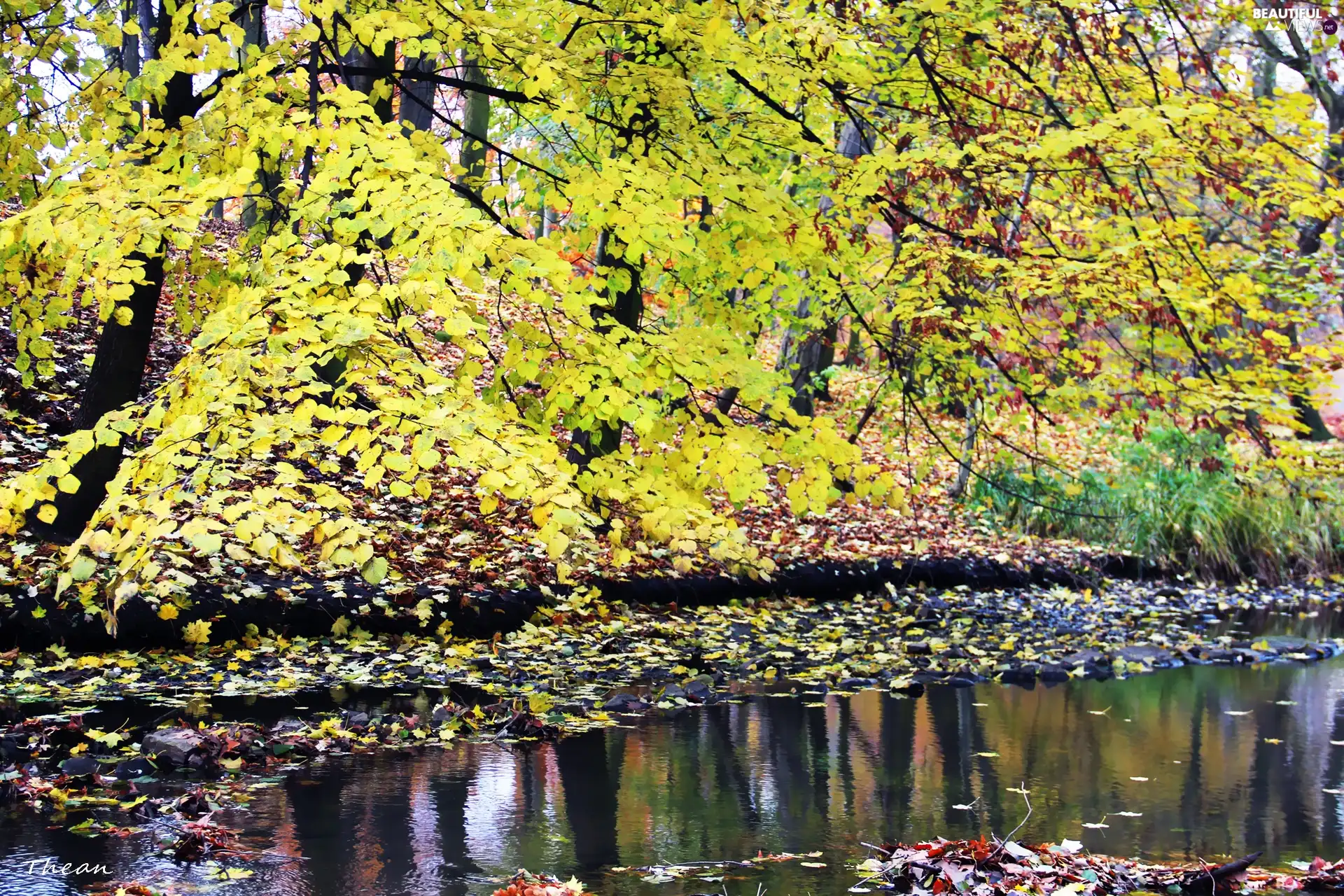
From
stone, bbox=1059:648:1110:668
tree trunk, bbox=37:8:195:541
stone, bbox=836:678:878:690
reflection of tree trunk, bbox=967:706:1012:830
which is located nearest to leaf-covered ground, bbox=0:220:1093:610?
tree trunk, bbox=37:8:195:541

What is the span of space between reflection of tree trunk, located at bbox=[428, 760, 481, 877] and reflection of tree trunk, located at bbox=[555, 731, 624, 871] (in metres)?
0.27

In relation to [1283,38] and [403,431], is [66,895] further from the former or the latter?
[1283,38]

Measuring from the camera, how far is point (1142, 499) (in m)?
13.9

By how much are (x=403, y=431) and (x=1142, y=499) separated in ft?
38.8

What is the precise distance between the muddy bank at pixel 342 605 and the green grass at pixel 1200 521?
12.5 ft

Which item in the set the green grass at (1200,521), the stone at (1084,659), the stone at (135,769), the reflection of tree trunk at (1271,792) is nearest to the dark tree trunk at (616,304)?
the stone at (135,769)

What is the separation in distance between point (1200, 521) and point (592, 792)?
10997mm

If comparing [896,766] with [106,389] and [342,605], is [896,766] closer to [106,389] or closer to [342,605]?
[342,605]

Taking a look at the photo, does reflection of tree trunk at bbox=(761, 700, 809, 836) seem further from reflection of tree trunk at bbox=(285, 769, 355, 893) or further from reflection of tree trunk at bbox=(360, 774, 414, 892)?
reflection of tree trunk at bbox=(285, 769, 355, 893)

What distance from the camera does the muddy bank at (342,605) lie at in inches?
271

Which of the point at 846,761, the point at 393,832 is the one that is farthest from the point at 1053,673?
the point at 393,832

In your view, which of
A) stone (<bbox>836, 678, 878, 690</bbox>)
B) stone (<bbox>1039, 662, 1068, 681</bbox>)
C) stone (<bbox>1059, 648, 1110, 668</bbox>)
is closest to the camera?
stone (<bbox>836, 678, 878, 690</bbox>)

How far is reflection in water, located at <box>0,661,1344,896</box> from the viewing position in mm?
3973

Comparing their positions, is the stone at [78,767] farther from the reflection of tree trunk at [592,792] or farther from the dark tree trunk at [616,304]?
the dark tree trunk at [616,304]
